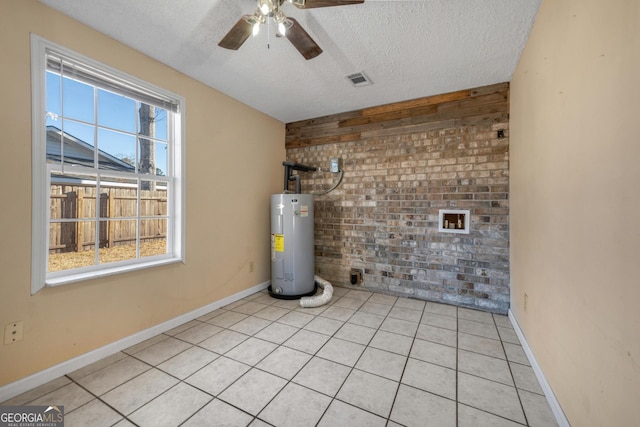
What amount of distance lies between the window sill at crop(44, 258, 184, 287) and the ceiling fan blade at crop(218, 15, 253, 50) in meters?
1.97

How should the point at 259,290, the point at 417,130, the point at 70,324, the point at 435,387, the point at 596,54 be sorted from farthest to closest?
the point at 259,290 < the point at 417,130 < the point at 70,324 < the point at 435,387 < the point at 596,54

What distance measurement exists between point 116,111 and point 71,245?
119 cm

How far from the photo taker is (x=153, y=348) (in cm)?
216

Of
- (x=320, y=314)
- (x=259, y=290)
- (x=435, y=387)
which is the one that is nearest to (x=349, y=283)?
(x=320, y=314)

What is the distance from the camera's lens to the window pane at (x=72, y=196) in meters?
1.88

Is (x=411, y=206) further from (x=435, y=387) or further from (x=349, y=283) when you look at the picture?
(x=435, y=387)

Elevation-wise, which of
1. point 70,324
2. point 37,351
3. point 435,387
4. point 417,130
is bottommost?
point 435,387

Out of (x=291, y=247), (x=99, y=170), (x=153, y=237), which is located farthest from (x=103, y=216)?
(x=291, y=247)

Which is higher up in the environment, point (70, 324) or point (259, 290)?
point (70, 324)

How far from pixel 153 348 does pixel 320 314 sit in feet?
5.21

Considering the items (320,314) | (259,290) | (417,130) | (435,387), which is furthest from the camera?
(259,290)

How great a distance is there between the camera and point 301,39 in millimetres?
1713

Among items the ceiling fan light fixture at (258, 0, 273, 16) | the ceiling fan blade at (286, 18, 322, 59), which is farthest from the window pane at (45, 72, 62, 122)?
the ceiling fan blade at (286, 18, 322, 59)

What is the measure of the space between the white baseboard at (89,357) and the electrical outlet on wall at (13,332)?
10.6 inches
